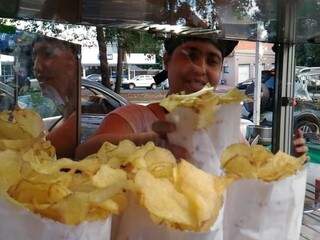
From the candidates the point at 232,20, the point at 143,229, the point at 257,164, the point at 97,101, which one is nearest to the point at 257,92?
the point at 97,101

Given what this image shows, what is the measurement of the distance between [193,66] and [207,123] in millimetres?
723

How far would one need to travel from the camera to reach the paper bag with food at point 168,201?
59 cm

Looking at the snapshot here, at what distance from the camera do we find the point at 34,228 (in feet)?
1.84

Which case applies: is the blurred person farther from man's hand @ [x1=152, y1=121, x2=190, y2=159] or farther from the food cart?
man's hand @ [x1=152, y1=121, x2=190, y2=159]

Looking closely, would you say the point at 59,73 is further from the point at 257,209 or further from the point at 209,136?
the point at 257,209

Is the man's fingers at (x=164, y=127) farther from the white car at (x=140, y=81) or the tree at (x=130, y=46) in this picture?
the white car at (x=140, y=81)

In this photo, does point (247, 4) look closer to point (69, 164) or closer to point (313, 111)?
point (69, 164)

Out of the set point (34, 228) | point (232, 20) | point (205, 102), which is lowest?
point (34, 228)

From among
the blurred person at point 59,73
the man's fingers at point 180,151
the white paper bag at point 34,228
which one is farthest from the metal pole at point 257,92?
the white paper bag at point 34,228

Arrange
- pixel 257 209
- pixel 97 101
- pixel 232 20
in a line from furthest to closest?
pixel 97 101 < pixel 232 20 < pixel 257 209

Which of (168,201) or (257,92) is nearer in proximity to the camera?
(168,201)

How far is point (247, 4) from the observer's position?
284 centimetres

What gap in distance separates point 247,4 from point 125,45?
3980mm

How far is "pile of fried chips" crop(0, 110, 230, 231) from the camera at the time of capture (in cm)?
56
